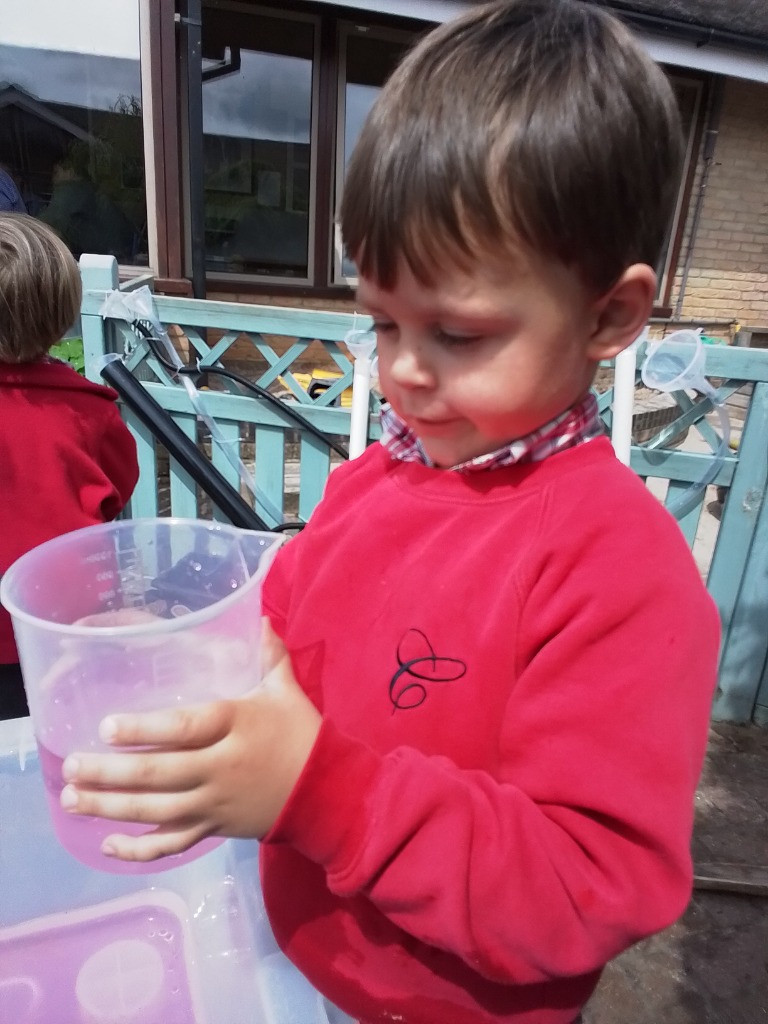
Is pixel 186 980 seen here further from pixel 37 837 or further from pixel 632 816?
pixel 632 816

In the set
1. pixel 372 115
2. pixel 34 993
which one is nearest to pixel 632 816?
pixel 372 115

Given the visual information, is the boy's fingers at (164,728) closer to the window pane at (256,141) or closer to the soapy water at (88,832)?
the soapy water at (88,832)

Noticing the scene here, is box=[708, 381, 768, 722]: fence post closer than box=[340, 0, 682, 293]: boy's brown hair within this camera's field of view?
No

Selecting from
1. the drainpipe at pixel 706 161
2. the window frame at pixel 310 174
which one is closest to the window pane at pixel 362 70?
the window frame at pixel 310 174

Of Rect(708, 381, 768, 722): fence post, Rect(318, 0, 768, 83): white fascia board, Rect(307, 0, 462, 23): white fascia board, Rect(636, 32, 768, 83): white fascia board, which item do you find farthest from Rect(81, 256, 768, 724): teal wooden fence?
Rect(636, 32, 768, 83): white fascia board

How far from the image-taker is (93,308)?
120 inches

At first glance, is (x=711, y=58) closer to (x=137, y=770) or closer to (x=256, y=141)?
(x=256, y=141)

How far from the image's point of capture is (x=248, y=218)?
7031 mm

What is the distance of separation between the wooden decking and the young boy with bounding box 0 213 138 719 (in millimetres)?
1870

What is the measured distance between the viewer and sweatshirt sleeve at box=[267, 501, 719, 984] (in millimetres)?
624

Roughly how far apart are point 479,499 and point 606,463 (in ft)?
0.47

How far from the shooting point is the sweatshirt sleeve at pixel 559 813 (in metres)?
0.62

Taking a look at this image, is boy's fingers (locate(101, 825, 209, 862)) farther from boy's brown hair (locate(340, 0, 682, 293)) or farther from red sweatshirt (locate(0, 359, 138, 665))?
red sweatshirt (locate(0, 359, 138, 665))

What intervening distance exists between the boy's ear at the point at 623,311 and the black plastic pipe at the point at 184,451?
1687 mm
